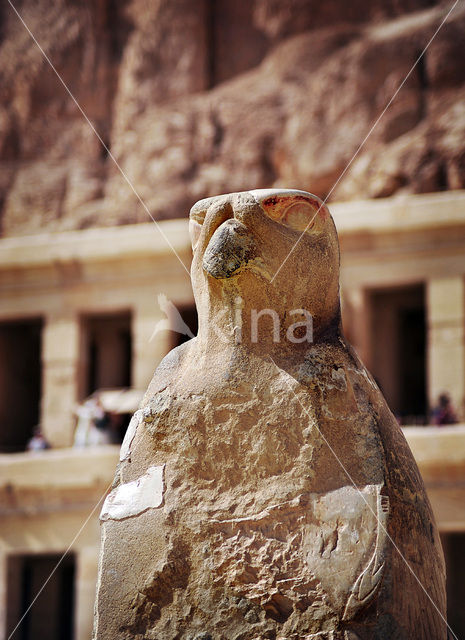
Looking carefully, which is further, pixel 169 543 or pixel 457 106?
pixel 457 106

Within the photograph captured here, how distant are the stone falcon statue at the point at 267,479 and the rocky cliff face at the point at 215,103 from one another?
551 inches

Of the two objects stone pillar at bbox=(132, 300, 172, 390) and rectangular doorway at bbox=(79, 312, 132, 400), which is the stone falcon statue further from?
rectangular doorway at bbox=(79, 312, 132, 400)

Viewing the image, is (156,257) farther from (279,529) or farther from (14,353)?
(279,529)

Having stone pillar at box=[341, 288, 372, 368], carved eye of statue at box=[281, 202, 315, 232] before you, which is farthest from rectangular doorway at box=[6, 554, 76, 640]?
carved eye of statue at box=[281, 202, 315, 232]

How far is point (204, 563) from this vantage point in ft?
12.8

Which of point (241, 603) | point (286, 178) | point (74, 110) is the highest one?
point (74, 110)

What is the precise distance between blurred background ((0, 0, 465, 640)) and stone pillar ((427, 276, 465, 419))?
29 millimetres

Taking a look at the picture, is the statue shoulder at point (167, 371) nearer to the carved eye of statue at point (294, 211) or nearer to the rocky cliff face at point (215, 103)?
the carved eye of statue at point (294, 211)

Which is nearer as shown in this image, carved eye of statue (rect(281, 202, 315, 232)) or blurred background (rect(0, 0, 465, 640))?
carved eye of statue (rect(281, 202, 315, 232))

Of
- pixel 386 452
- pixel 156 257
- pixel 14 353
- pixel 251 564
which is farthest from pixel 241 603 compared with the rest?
pixel 14 353

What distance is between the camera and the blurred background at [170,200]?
14414 millimetres

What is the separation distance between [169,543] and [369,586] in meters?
0.75

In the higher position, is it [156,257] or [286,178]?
[286,178]

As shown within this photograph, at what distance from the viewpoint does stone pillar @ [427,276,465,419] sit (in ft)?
47.0
